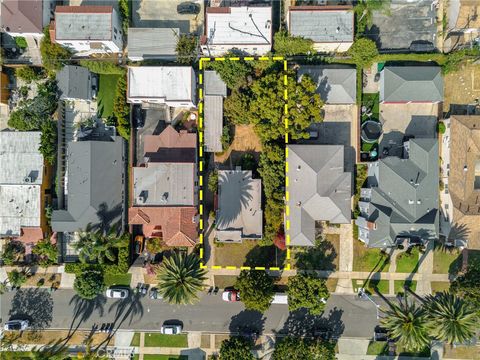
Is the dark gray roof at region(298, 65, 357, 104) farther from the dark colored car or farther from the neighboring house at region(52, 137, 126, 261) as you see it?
the neighboring house at region(52, 137, 126, 261)

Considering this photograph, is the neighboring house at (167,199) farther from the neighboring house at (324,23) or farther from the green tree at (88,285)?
the neighboring house at (324,23)

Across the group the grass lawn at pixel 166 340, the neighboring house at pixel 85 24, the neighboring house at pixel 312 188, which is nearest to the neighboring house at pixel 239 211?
the neighboring house at pixel 312 188

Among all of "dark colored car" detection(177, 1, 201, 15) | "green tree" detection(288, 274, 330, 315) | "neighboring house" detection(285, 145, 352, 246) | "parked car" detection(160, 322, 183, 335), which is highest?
"dark colored car" detection(177, 1, 201, 15)

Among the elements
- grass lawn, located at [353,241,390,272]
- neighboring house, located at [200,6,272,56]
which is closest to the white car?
grass lawn, located at [353,241,390,272]

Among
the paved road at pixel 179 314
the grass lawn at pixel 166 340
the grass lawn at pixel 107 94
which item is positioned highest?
the grass lawn at pixel 107 94

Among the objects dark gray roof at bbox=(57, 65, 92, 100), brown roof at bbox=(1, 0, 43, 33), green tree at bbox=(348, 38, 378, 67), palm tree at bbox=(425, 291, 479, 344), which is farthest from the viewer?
dark gray roof at bbox=(57, 65, 92, 100)

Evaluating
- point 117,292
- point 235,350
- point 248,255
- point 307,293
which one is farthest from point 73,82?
point 307,293

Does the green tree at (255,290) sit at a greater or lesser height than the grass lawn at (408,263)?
lesser

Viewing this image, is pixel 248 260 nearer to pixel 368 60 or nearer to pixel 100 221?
pixel 100 221

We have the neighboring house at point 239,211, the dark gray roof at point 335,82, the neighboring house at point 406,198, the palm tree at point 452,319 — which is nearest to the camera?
the palm tree at point 452,319
